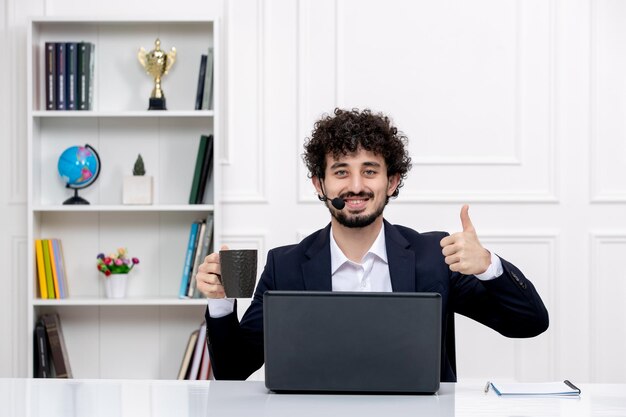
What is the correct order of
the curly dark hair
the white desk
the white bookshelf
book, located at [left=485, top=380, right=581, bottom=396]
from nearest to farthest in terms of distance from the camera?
the white desk < book, located at [left=485, top=380, right=581, bottom=396] < the curly dark hair < the white bookshelf

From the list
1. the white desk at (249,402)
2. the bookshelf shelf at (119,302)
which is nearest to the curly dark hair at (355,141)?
the white desk at (249,402)

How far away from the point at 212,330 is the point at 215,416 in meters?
0.51

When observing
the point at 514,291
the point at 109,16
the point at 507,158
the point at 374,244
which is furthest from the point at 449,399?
the point at 109,16

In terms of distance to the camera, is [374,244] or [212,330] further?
[374,244]

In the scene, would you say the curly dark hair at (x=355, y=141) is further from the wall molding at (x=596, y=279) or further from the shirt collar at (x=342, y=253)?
the wall molding at (x=596, y=279)

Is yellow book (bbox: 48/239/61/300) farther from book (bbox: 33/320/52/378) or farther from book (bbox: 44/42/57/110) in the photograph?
book (bbox: 44/42/57/110)

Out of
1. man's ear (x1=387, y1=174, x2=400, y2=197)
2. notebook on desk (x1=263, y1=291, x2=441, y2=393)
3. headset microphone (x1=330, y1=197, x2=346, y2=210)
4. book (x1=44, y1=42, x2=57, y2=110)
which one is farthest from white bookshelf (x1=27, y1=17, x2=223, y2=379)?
notebook on desk (x1=263, y1=291, x2=441, y2=393)

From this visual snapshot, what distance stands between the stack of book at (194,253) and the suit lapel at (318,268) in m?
1.34

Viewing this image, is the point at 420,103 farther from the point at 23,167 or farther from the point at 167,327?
the point at 23,167

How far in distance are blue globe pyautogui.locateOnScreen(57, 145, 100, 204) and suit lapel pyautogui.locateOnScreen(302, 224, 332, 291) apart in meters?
1.64

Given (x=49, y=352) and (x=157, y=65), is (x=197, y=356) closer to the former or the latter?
(x=49, y=352)

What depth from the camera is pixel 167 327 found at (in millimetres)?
3533

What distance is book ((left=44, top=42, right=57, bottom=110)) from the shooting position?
11.0ft

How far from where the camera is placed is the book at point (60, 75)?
335cm
